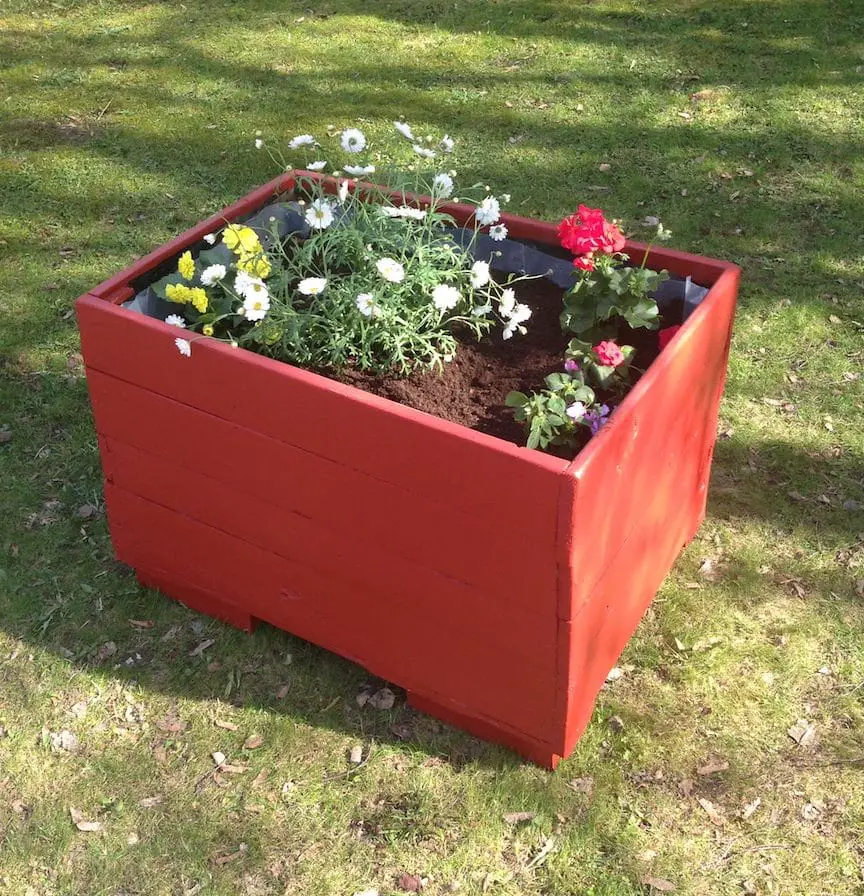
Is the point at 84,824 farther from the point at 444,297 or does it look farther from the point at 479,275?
the point at 479,275

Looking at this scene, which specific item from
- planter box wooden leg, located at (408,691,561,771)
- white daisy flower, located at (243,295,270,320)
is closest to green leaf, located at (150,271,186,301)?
white daisy flower, located at (243,295,270,320)

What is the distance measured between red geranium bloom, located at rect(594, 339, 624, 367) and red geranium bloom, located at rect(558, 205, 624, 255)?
29 cm

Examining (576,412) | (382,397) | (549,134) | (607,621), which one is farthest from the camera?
(549,134)

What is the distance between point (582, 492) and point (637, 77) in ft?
15.8

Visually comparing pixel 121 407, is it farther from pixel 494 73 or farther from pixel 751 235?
pixel 494 73

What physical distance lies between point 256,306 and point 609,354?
86 cm

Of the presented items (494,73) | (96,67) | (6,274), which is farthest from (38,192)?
(494,73)

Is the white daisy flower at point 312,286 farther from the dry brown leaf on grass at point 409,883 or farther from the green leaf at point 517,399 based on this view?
the dry brown leaf on grass at point 409,883

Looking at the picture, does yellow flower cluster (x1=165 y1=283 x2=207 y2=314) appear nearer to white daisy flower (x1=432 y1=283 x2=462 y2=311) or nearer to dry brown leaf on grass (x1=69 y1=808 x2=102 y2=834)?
white daisy flower (x1=432 y1=283 x2=462 y2=311)

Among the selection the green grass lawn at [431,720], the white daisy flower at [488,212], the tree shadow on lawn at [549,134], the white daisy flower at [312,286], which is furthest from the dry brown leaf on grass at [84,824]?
the tree shadow on lawn at [549,134]

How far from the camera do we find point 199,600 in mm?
3131

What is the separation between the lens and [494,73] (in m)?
6.36

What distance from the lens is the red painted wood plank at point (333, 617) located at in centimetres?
255

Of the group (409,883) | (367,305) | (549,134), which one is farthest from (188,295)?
(549,134)
